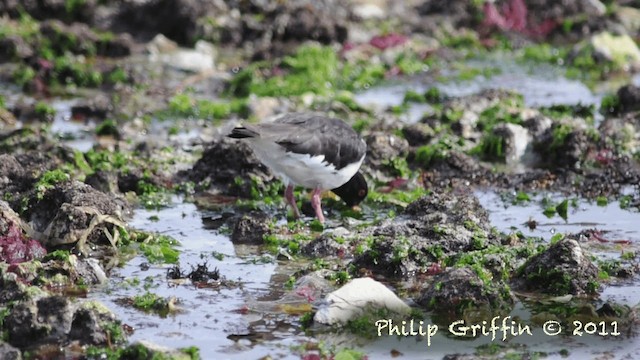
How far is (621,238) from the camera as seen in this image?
10461mm

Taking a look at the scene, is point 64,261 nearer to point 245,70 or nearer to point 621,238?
point 621,238

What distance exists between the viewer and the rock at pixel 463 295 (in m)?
8.30

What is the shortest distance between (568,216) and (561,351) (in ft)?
12.3

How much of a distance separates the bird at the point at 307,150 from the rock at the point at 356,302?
244cm

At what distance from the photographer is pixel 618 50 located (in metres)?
18.9

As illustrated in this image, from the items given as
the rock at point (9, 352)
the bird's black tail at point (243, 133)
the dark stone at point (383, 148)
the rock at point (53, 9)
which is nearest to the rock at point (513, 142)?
the dark stone at point (383, 148)

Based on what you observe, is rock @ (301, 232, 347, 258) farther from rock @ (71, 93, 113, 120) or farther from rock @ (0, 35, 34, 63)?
rock @ (0, 35, 34, 63)

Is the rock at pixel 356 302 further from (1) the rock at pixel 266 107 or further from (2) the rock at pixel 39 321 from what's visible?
(1) the rock at pixel 266 107

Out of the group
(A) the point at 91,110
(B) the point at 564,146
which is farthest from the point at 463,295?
(A) the point at 91,110

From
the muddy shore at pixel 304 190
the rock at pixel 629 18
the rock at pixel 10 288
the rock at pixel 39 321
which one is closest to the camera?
the rock at pixel 39 321

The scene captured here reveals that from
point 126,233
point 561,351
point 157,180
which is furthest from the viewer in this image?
point 157,180

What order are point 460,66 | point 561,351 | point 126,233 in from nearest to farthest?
point 561,351 → point 126,233 → point 460,66

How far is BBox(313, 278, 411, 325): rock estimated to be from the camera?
26.4 feet

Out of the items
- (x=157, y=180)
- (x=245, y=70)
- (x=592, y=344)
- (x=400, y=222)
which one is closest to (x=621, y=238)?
(x=400, y=222)
